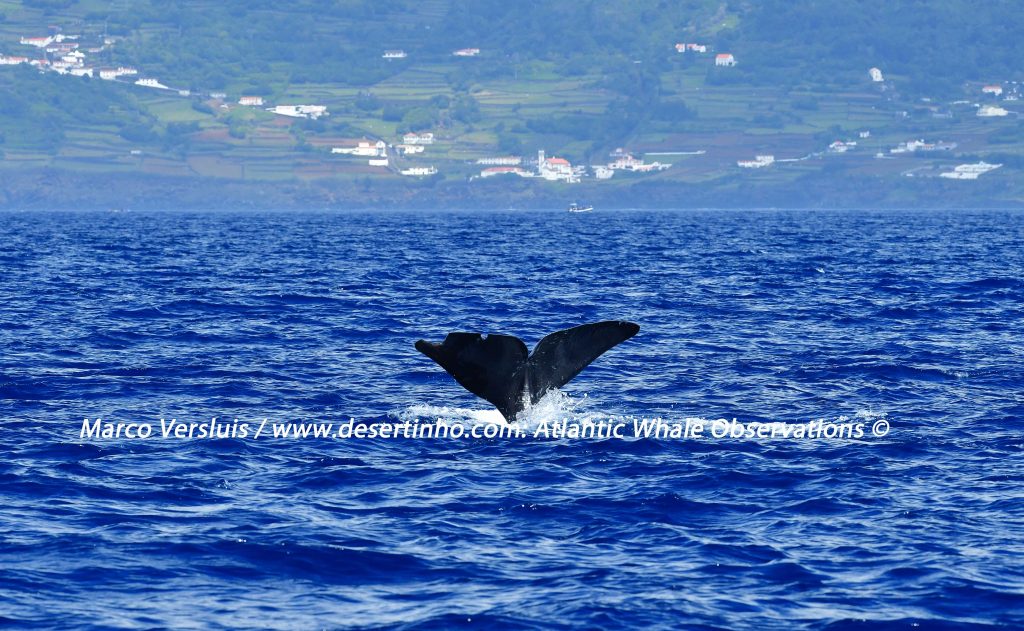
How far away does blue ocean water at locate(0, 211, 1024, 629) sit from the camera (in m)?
12.6

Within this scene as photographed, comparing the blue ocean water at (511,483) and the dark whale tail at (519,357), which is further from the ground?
the dark whale tail at (519,357)

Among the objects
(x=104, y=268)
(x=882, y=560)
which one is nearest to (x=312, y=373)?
(x=882, y=560)

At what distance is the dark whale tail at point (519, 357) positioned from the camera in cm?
1830

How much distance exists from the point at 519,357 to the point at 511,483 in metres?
2.70

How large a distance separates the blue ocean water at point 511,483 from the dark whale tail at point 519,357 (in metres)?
0.90

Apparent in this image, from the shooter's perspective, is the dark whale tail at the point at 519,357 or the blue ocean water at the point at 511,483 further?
the dark whale tail at the point at 519,357

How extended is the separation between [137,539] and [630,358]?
15083 mm

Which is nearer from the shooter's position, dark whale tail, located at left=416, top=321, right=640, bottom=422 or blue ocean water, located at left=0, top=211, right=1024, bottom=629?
blue ocean water, located at left=0, top=211, right=1024, bottom=629

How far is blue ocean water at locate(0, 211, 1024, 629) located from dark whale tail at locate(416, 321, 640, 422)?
35.6 inches

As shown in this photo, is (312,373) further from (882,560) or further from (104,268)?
(104,268)

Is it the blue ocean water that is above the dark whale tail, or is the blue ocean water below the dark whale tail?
below

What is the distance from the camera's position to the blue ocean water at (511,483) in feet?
41.2

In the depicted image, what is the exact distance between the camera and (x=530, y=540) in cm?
1436

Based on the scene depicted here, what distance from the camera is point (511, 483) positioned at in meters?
16.7
